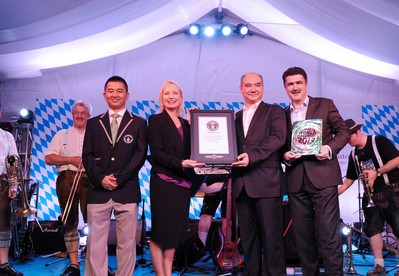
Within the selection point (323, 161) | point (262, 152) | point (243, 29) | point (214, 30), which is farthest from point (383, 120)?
point (262, 152)

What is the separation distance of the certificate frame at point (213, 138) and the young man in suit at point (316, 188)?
0.47 metres

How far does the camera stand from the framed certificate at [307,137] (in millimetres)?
3293

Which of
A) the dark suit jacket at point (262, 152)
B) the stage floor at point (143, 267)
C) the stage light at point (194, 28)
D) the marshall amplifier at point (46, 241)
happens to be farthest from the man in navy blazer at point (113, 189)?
the stage light at point (194, 28)

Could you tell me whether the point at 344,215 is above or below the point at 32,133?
below

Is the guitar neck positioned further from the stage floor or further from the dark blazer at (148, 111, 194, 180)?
the dark blazer at (148, 111, 194, 180)

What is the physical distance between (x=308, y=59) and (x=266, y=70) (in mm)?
964

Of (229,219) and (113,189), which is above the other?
(113,189)

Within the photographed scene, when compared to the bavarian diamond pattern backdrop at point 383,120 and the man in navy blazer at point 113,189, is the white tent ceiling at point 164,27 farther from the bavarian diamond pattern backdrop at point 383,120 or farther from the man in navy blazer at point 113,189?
the man in navy blazer at point 113,189

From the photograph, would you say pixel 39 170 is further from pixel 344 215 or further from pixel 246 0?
pixel 344 215

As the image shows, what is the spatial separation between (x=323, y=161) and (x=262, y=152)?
20.2 inches

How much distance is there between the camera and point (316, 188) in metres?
3.36

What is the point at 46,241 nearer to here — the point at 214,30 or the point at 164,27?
the point at 164,27

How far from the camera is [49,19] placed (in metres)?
6.65

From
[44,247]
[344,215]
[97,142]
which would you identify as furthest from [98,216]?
[344,215]
